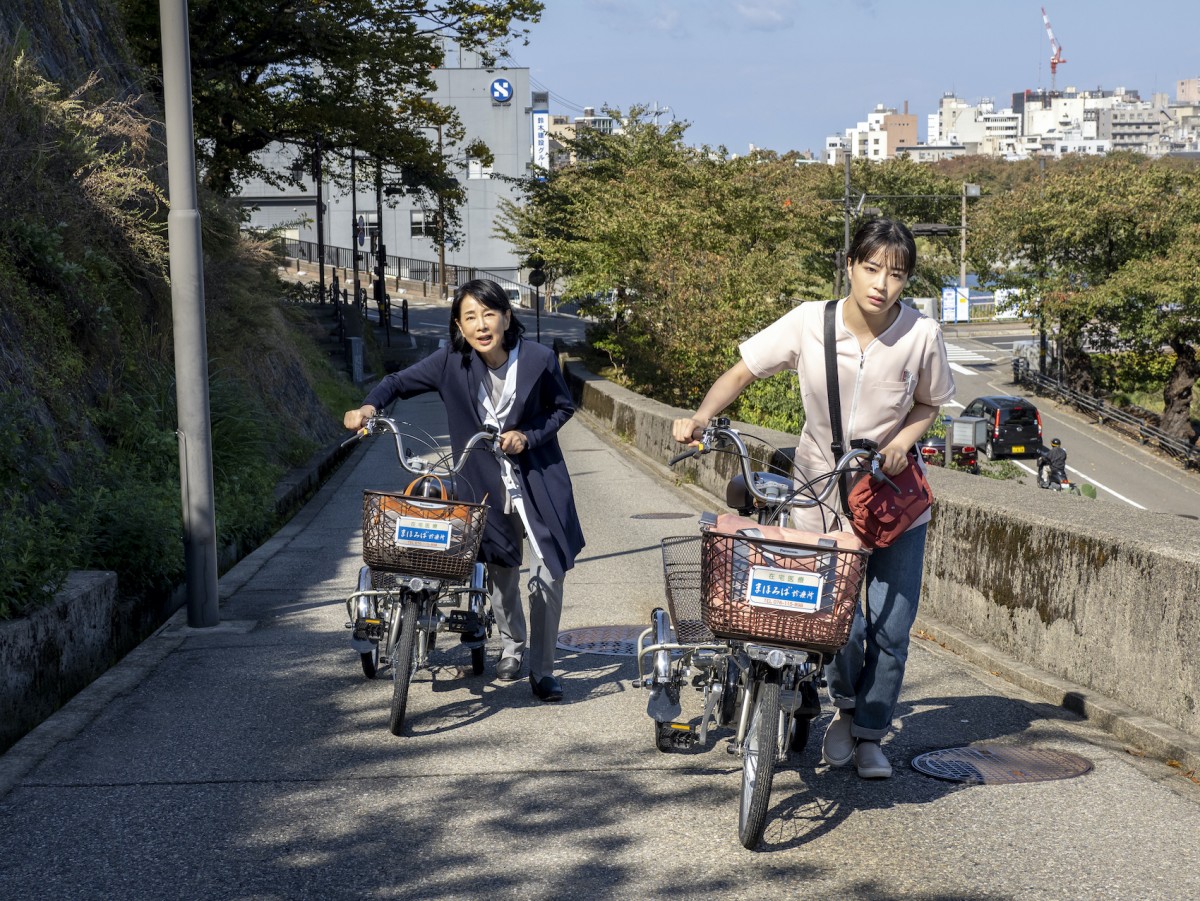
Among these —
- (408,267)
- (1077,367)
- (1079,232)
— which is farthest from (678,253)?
(408,267)

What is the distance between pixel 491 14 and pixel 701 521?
2554 centimetres

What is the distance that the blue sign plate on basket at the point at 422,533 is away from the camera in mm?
5703

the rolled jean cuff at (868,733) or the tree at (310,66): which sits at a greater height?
the tree at (310,66)

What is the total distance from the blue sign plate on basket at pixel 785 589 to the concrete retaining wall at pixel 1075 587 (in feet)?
6.87

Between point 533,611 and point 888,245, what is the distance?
251cm

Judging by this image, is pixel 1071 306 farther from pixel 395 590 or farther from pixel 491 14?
pixel 395 590

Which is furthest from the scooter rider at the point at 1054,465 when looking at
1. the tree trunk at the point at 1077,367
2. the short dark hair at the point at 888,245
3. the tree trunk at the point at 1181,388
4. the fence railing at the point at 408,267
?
the fence railing at the point at 408,267

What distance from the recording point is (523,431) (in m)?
6.16

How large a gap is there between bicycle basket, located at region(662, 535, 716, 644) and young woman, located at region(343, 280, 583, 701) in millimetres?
693

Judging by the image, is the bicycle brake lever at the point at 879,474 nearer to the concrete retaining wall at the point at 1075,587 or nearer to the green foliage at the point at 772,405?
the concrete retaining wall at the point at 1075,587

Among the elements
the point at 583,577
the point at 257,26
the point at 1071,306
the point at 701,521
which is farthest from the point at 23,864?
the point at 1071,306

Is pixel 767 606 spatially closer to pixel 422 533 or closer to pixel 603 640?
pixel 422 533

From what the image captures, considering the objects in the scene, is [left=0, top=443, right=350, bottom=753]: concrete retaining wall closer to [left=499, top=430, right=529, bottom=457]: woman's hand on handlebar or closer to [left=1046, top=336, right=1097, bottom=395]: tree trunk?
[left=499, top=430, right=529, bottom=457]: woman's hand on handlebar

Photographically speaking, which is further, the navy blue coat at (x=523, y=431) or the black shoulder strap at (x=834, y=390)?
the navy blue coat at (x=523, y=431)
